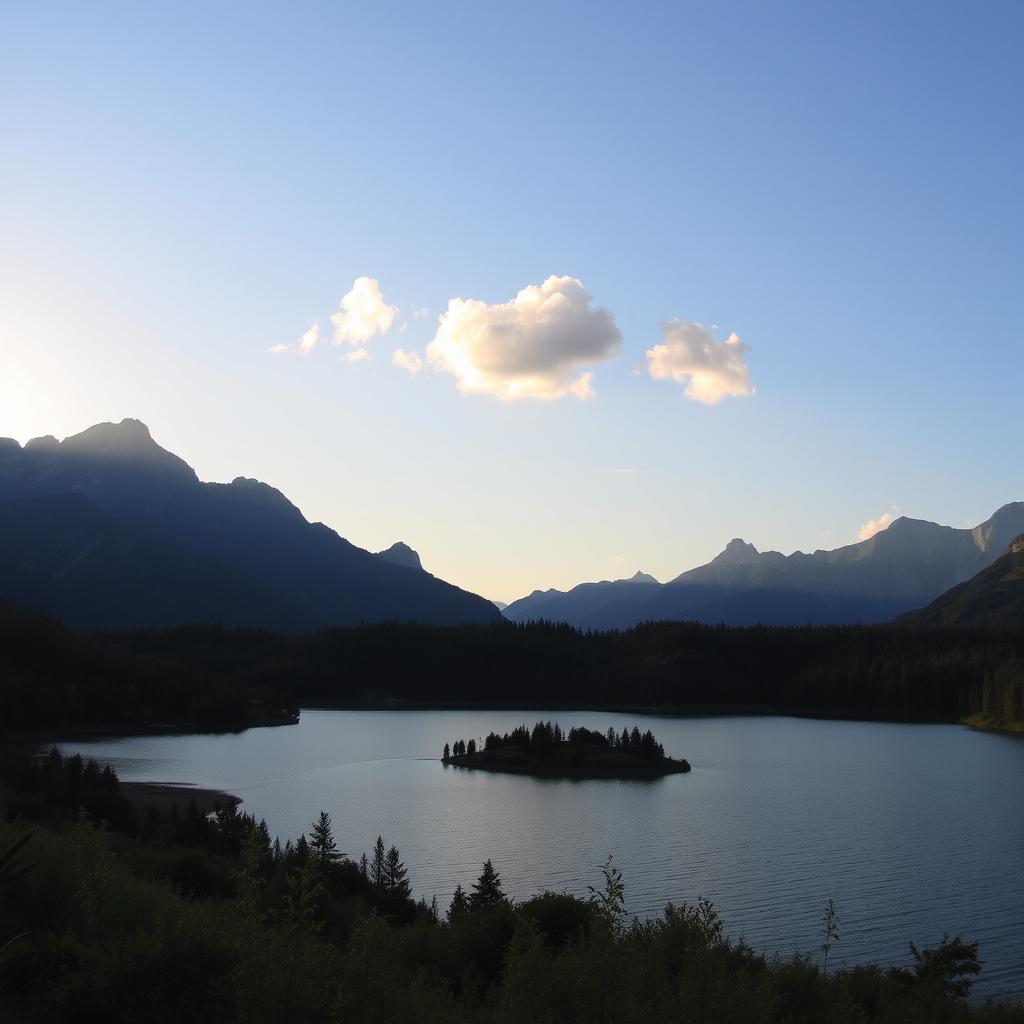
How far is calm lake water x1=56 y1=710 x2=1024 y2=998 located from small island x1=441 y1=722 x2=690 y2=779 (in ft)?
12.3

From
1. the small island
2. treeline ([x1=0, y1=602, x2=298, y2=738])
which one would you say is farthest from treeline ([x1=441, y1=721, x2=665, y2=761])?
treeline ([x1=0, y1=602, x2=298, y2=738])

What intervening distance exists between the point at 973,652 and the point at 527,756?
121m

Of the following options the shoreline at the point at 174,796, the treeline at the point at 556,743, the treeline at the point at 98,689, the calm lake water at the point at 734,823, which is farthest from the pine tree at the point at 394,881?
the treeline at the point at 98,689

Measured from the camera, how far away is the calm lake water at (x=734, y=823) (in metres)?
42.6

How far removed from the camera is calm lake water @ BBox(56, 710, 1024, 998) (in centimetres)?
4256

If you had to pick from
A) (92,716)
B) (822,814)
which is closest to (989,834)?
(822,814)

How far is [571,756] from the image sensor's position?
106 metres

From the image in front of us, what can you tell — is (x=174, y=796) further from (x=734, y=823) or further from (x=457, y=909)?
(x=457, y=909)

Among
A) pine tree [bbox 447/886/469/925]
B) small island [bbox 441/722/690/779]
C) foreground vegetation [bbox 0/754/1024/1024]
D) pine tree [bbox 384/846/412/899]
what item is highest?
foreground vegetation [bbox 0/754/1024/1024]

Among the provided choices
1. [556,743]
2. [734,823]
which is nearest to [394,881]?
[734,823]

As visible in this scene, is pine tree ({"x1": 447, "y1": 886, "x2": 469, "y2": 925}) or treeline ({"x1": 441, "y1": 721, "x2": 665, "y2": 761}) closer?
pine tree ({"x1": 447, "y1": 886, "x2": 469, "y2": 925})

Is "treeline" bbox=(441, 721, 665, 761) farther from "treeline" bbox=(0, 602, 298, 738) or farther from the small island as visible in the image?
"treeline" bbox=(0, 602, 298, 738)

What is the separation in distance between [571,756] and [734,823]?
4062 centimetres

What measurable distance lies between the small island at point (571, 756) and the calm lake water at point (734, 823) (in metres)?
3.74
